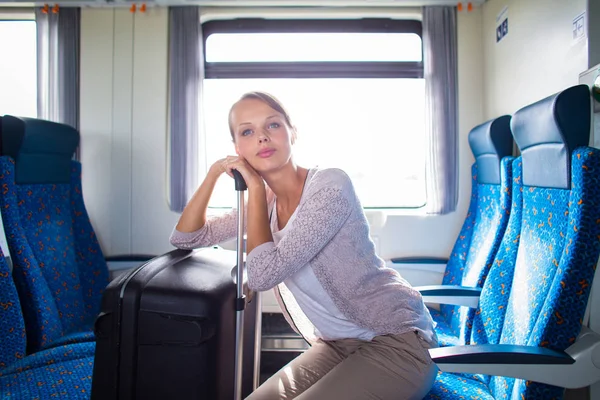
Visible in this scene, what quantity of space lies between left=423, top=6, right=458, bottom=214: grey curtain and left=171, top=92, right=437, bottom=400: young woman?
5.40 ft

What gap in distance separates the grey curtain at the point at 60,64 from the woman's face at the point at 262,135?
2052 millimetres

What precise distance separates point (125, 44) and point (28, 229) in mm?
1471

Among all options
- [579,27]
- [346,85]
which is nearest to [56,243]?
[346,85]

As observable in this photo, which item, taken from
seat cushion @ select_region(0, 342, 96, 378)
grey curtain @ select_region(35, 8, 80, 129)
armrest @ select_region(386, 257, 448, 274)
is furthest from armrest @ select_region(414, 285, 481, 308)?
grey curtain @ select_region(35, 8, 80, 129)

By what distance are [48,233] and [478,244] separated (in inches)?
97.9

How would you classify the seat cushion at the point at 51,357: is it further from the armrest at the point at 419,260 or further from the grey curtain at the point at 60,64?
the armrest at the point at 419,260

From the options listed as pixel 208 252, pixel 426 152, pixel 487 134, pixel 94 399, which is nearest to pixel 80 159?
pixel 208 252

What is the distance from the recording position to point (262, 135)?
5.02ft

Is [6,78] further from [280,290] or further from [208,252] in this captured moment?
[280,290]

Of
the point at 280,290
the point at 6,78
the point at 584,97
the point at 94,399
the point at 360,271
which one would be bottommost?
the point at 94,399

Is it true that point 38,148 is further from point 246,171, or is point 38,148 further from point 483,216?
point 483,216

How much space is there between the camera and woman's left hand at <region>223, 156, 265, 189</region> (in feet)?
4.89

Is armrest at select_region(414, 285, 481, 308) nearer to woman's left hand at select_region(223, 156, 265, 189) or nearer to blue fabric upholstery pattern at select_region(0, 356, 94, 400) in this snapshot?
woman's left hand at select_region(223, 156, 265, 189)

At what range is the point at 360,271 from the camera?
1366mm
